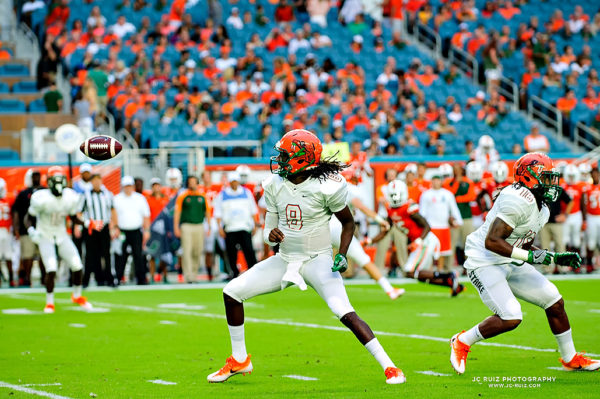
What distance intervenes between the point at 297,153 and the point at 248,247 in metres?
9.19

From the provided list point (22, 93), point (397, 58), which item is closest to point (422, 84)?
point (397, 58)

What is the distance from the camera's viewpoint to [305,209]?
7.34 metres

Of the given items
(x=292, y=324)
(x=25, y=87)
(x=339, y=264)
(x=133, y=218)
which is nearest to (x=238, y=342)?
(x=339, y=264)

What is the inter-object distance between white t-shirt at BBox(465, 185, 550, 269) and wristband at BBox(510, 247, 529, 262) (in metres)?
0.20

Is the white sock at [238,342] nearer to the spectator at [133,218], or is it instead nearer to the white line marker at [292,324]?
the white line marker at [292,324]

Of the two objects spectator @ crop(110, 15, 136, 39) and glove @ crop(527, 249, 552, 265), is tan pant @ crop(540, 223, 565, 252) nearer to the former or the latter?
spectator @ crop(110, 15, 136, 39)

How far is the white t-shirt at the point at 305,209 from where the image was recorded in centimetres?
732

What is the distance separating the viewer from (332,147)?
1841 centimetres

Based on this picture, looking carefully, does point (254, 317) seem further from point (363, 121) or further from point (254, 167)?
point (363, 121)

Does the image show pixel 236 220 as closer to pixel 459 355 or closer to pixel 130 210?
pixel 130 210

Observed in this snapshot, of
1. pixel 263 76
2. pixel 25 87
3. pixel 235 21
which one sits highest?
pixel 235 21

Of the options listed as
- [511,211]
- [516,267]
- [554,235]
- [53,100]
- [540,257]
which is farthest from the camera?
[53,100]

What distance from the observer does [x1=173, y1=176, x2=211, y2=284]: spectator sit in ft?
57.6

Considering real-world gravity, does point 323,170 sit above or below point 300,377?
above
